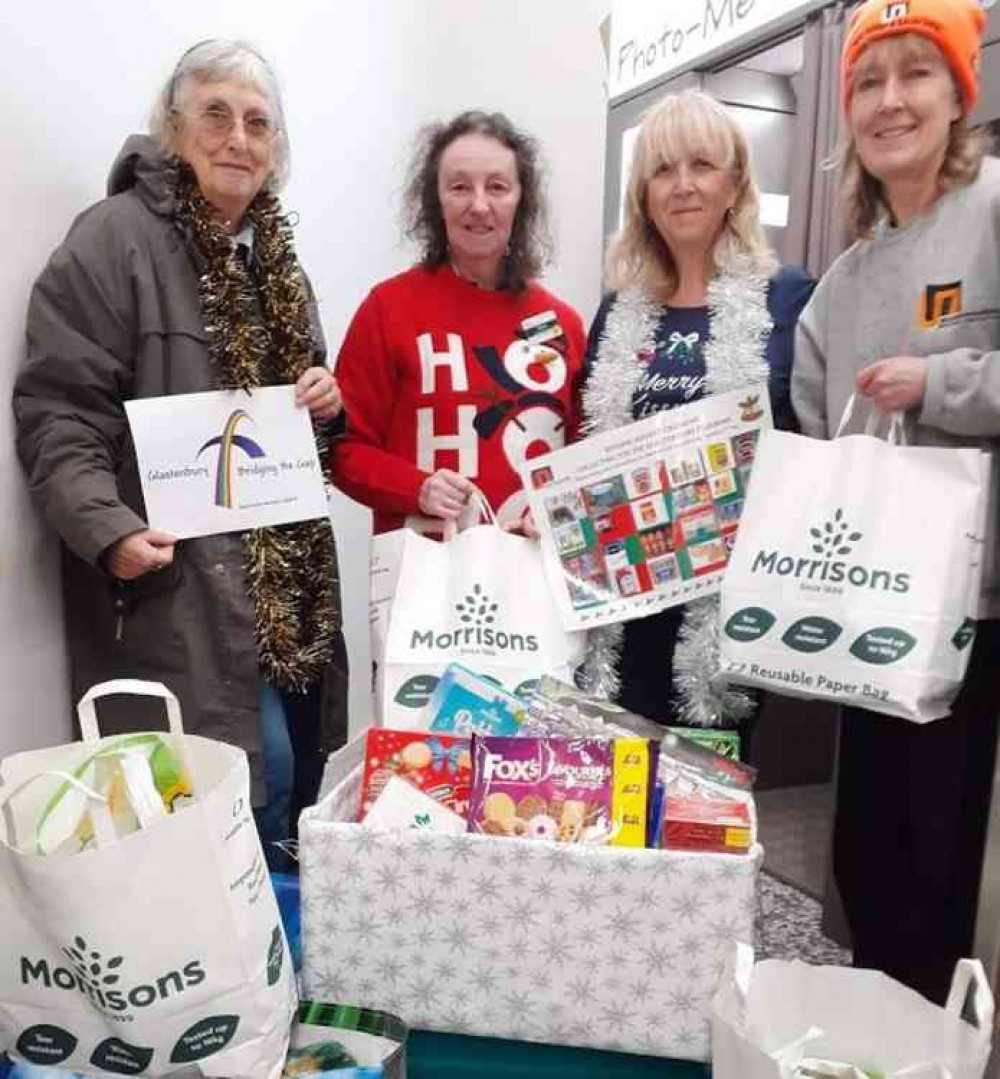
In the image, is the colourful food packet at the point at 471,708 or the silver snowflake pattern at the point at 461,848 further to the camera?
the colourful food packet at the point at 471,708

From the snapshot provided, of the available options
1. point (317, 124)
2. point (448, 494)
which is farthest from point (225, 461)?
point (317, 124)

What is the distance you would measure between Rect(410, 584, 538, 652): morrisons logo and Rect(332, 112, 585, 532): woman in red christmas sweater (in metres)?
0.27

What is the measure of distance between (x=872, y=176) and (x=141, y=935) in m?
1.22

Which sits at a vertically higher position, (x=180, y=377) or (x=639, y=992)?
(x=180, y=377)

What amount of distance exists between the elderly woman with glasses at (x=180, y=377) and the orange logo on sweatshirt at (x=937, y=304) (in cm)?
80

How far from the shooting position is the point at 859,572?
1.13 meters

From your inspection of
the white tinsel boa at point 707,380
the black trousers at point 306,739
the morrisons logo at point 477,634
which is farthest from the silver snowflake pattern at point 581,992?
the black trousers at point 306,739

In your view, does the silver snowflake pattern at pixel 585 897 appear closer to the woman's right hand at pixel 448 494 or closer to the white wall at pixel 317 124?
the woman's right hand at pixel 448 494

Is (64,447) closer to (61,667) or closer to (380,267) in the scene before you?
(61,667)

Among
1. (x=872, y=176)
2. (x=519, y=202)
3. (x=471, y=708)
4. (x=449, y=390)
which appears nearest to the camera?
(x=471, y=708)

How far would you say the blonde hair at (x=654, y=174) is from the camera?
1.38 metres

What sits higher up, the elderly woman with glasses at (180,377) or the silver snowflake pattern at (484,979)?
the elderly woman with glasses at (180,377)

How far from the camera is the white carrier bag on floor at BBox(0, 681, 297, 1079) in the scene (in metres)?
0.76

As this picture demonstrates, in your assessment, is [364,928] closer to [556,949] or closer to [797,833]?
[556,949]
